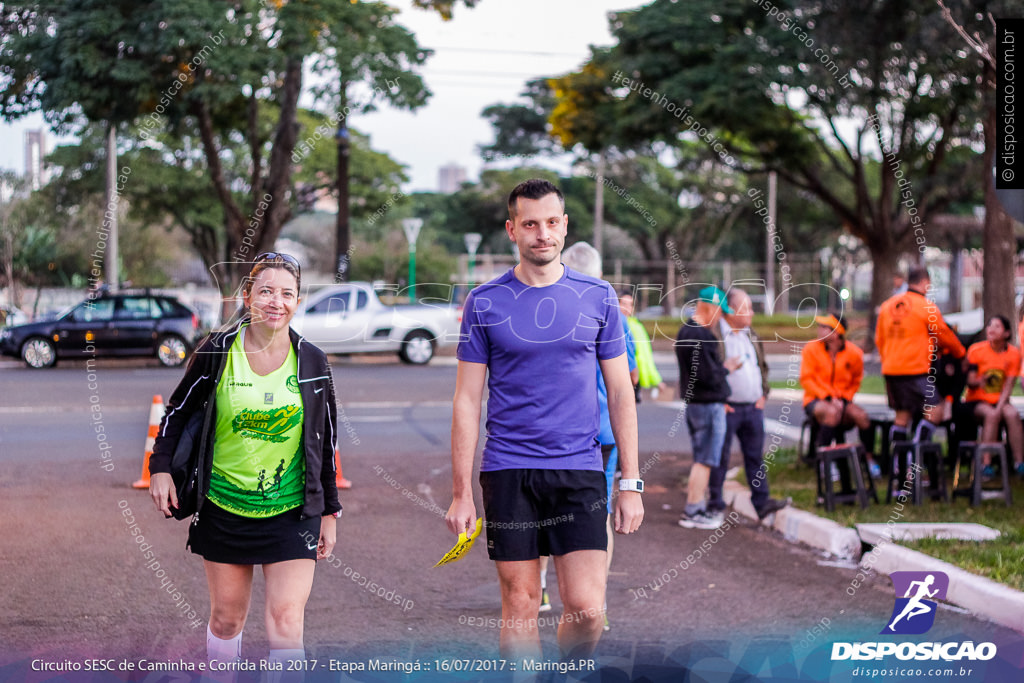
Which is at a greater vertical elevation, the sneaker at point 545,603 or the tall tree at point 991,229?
the tall tree at point 991,229

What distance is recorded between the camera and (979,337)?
10273 mm

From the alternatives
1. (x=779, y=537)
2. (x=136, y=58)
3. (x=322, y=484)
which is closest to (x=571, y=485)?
(x=322, y=484)

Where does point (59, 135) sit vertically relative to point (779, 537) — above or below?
above

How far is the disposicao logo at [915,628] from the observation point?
4848 millimetres

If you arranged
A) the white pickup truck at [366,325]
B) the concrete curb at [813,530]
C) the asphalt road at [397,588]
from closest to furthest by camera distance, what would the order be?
the asphalt road at [397,588]
the concrete curb at [813,530]
the white pickup truck at [366,325]

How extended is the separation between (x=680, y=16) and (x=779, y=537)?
16680 millimetres

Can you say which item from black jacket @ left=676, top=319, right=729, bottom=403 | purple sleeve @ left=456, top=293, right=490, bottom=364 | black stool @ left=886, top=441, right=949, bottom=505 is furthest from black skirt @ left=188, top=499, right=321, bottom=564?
black stool @ left=886, top=441, right=949, bottom=505

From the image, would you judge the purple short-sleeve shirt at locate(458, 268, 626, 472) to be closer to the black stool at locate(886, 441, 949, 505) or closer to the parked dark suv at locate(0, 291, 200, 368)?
the black stool at locate(886, 441, 949, 505)

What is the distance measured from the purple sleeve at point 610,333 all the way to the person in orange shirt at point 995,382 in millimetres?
6586

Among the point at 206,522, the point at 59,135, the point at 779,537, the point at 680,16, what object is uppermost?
the point at 680,16

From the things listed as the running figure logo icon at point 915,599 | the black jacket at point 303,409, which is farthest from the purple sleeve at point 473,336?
the running figure logo icon at point 915,599

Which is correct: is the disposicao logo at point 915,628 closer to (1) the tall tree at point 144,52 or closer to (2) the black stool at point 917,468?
(2) the black stool at point 917,468

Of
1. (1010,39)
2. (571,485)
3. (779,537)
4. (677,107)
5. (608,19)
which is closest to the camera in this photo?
(571,485)

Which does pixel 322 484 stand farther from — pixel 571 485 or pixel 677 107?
pixel 677 107
